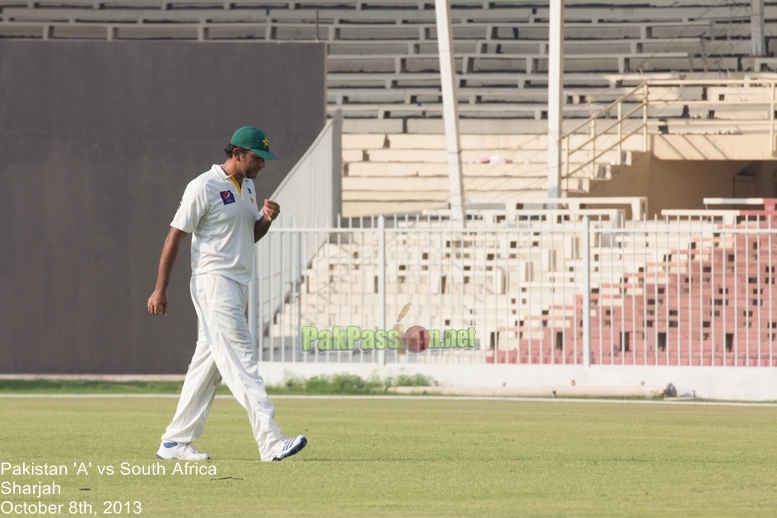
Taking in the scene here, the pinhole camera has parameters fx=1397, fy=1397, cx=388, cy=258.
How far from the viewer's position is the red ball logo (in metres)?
13.2

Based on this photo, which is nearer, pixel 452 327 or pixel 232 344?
pixel 232 344

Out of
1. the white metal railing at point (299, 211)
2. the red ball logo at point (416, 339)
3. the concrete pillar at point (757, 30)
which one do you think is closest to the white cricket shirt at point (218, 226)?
the white metal railing at point (299, 211)

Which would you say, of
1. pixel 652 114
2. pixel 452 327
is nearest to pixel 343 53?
pixel 652 114

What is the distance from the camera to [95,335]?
15117mm

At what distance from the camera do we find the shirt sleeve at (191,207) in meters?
6.89

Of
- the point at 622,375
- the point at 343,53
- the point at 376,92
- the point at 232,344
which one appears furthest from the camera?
the point at 343,53

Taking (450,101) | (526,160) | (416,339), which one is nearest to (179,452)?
(416,339)

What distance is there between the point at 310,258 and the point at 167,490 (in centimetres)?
862

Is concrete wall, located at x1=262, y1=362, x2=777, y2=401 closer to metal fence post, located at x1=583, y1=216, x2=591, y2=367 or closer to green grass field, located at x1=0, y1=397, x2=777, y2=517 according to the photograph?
metal fence post, located at x1=583, y1=216, x2=591, y2=367

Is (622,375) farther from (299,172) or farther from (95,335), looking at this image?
(95,335)

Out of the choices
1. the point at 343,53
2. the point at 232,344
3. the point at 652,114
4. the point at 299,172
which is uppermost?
the point at 343,53

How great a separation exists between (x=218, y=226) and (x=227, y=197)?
0.50ft

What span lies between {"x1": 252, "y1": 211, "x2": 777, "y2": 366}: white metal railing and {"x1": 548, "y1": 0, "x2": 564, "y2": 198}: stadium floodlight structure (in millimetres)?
3300

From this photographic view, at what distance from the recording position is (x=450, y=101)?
1638cm
